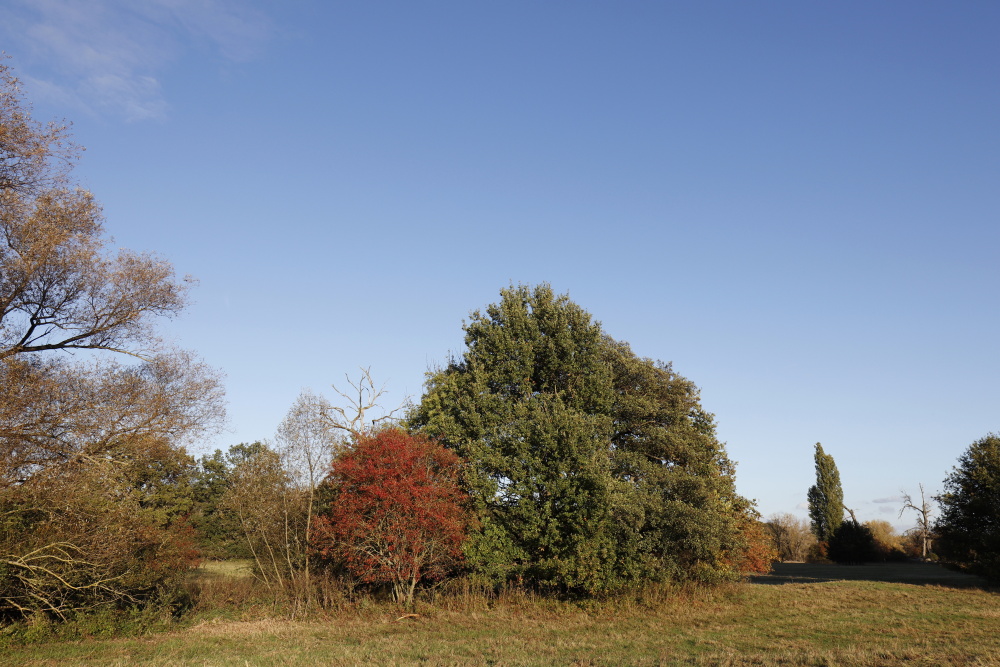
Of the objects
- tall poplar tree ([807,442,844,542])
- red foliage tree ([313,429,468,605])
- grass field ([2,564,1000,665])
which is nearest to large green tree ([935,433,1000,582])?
grass field ([2,564,1000,665])

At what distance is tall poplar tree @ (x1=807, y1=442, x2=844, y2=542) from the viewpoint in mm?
68000

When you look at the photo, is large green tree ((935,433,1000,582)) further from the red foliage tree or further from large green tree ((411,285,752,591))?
the red foliage tree

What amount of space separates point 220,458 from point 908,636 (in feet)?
175

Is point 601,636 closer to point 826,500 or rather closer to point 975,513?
point 975,513

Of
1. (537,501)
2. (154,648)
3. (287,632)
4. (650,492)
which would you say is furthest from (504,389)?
(154,648)

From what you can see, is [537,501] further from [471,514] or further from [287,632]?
[287,632]

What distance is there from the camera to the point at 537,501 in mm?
23141

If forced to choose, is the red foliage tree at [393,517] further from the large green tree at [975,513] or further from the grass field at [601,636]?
the large green tree at [975,513]

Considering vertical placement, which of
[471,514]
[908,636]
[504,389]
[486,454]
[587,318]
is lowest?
[908,636]

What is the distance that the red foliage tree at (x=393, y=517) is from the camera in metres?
21.4

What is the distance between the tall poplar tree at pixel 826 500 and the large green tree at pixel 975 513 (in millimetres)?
36155

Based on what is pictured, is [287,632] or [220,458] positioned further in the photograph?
[220,458]

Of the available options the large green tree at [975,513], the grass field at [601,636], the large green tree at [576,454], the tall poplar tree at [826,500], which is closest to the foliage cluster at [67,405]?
the grass field at [601,636]

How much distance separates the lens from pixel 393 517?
70.4 feet
